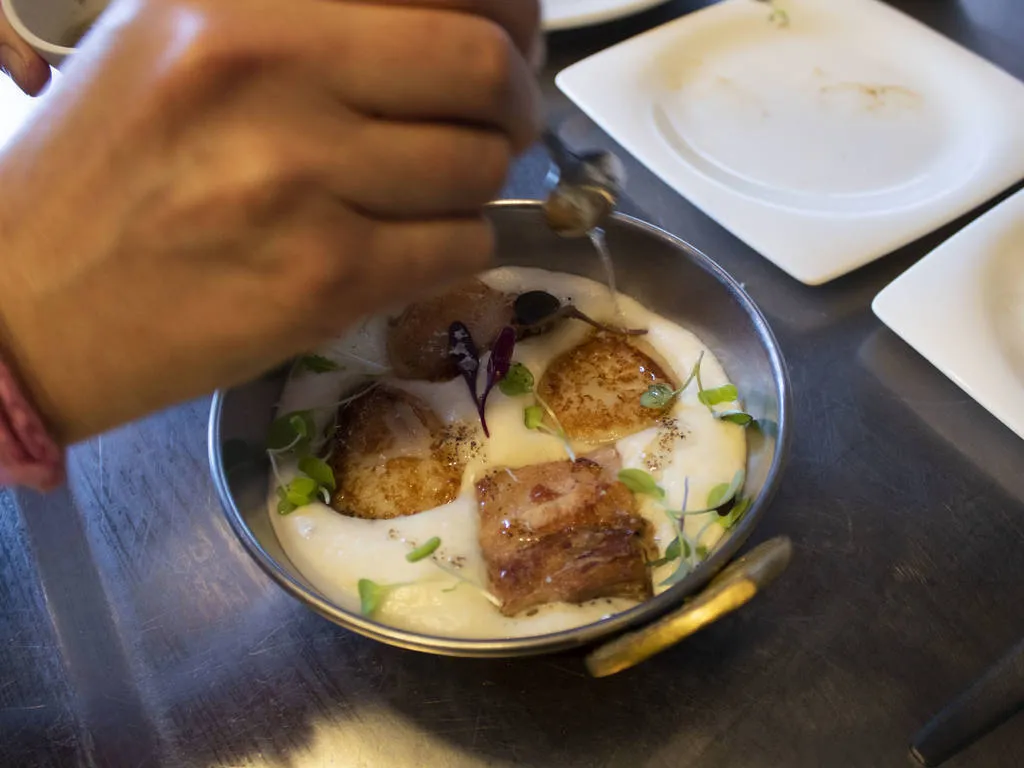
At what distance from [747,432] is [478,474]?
0.78ft

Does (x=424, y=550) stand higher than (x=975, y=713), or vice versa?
(x=424, y=550)

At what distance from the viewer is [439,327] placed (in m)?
0.81

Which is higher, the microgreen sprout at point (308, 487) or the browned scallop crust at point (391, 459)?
the microgreen sprout at point (308, 487)

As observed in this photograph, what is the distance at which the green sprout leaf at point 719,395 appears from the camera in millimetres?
745

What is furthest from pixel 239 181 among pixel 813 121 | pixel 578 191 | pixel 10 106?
pixel 10 106

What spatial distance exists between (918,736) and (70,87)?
2.29 ft

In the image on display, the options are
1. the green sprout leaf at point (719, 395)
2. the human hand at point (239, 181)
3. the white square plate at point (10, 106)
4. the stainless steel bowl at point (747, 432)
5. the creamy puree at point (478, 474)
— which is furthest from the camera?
the white square plate at point (10, 106)

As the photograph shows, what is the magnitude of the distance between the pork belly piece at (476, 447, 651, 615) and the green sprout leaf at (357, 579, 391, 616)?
8 cm

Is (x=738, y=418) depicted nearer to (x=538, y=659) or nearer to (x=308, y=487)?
(x=538, y=659)

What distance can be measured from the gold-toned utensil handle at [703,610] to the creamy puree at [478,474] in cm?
8

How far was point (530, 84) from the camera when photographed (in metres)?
0.47

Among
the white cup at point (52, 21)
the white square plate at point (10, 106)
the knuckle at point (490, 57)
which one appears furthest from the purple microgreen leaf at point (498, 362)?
the white square plate at point (10, 106)

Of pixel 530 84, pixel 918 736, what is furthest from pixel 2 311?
pixel 918 736

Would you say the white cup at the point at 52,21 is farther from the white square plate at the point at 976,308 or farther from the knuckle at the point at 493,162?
the white square plate at the point at 976,308
